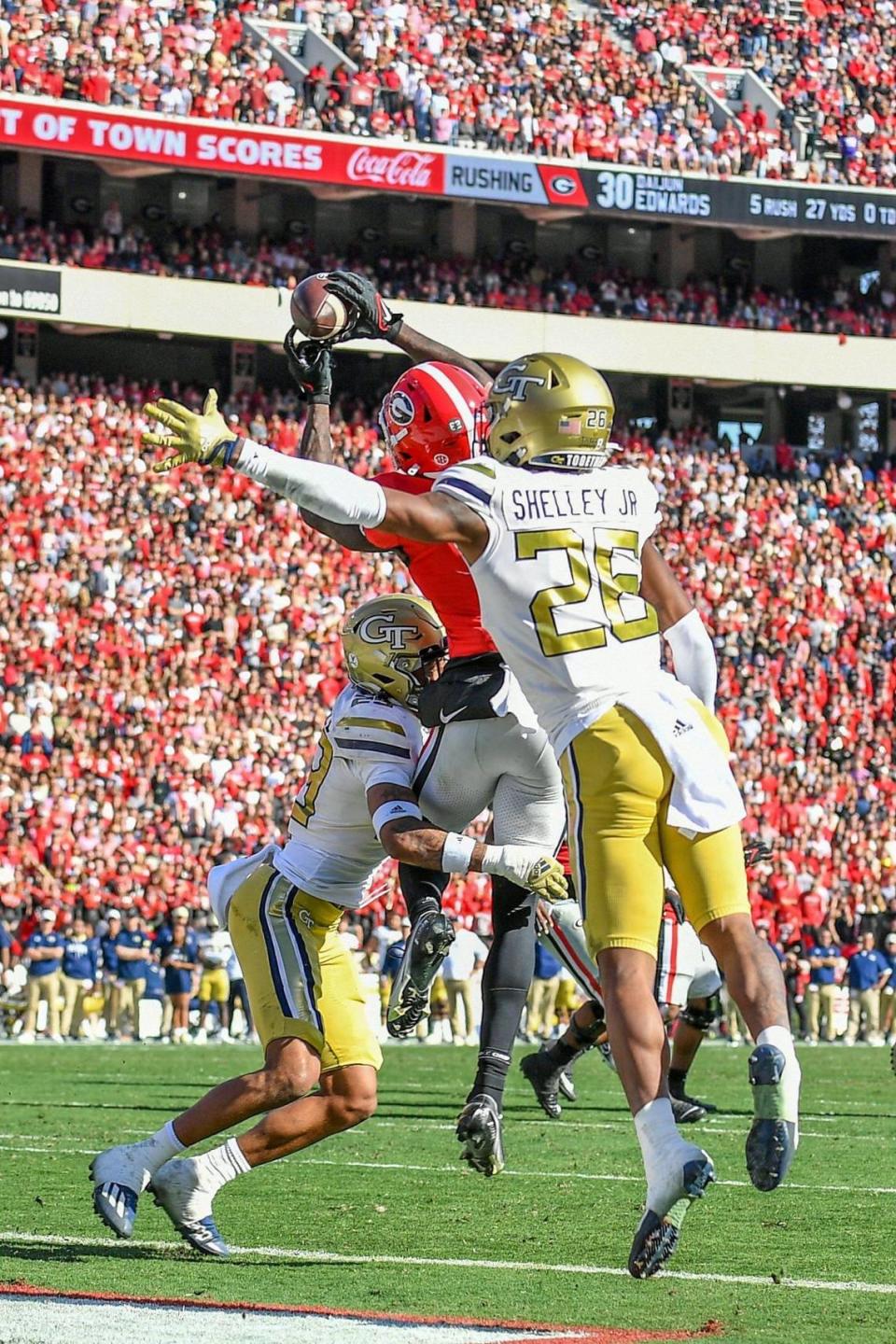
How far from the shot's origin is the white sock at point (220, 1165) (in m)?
5.88

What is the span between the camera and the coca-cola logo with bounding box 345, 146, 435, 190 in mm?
30312

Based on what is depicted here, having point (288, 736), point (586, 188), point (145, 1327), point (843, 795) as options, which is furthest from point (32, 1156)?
point (586, 188)

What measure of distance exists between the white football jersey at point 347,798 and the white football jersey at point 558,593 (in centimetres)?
108

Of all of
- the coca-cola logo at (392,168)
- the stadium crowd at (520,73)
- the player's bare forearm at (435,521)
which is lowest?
the player's bare forearm at (435,521)

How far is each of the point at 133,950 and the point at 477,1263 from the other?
47.6 feet

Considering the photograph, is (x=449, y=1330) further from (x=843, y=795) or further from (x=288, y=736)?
(x=843, y=795)

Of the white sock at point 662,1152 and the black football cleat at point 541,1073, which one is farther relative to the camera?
the black football cleat at point 541,1073

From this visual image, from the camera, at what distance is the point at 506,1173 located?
7992 millimetres

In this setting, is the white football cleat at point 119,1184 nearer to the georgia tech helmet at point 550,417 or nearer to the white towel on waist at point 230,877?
the white towel on waist at point 230,877

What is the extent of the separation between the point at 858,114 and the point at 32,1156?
2909cm

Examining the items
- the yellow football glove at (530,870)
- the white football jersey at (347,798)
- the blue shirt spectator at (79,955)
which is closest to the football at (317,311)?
the white football jersey at (347,798)

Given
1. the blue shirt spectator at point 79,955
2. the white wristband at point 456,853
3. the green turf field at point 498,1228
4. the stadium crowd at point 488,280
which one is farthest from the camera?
the stadium crowd at point 488,280

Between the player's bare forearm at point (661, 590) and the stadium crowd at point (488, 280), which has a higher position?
the stadium crowd at point (488, 280)

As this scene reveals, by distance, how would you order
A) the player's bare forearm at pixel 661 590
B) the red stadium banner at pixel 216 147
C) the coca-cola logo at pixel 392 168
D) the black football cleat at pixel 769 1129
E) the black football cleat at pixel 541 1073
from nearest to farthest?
the black football cleat at pixel 769 1129, the player's bare forearm at pixel 661 590, the black football cleat at pixel 541 1073, the red stadium banner at pixel 216 147, the coca-cola logo at pixel 392 168
